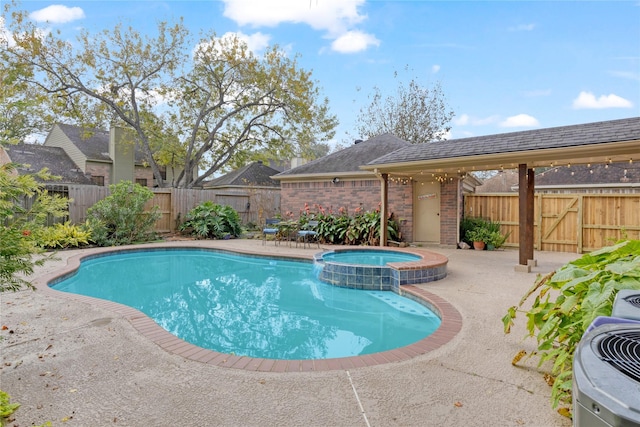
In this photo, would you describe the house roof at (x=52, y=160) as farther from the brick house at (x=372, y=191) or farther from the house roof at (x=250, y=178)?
the brick house at (x=372, y=191)

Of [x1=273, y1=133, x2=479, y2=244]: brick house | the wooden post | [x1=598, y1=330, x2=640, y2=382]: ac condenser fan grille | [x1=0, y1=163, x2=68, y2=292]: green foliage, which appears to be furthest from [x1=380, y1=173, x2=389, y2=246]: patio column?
[x1=598, y1=330, x2=640, y2=382]: ac condenser fan grille

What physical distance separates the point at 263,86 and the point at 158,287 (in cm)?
1291

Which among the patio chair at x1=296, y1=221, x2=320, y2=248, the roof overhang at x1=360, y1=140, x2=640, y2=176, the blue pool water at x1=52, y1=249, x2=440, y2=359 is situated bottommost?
the blue pool water at x1=52, y1=249, x2=440, y2=359

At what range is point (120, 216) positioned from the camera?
1158 centimetres

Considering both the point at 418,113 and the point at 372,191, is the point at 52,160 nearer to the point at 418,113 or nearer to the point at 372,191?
the point at 372,191

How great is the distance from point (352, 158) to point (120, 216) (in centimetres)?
853

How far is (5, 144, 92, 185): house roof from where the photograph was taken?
63.4 ft

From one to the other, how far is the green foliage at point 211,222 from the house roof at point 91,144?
35.9ft

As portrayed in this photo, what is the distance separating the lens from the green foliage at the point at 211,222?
14.0m

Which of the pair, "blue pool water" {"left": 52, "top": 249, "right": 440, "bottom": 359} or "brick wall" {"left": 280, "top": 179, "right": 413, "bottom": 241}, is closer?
"blue pool water" {"left": 52, "top": 249, "right": 440, "bottom": 359}

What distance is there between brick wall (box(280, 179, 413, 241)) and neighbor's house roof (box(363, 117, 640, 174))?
7.65 ft

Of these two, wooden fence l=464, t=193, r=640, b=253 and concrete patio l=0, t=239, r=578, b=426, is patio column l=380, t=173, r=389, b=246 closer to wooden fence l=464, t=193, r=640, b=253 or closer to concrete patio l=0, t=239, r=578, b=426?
wooden fence l=464, t=193, r=640, b=253

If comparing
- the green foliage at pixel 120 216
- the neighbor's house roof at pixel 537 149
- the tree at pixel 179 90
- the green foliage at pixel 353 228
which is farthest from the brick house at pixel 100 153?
the neighbor's house roof at pixel 537 149

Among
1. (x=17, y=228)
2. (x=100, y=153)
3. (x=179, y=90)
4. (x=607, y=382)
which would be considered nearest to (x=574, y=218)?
Answer: (x=607, y=382)
